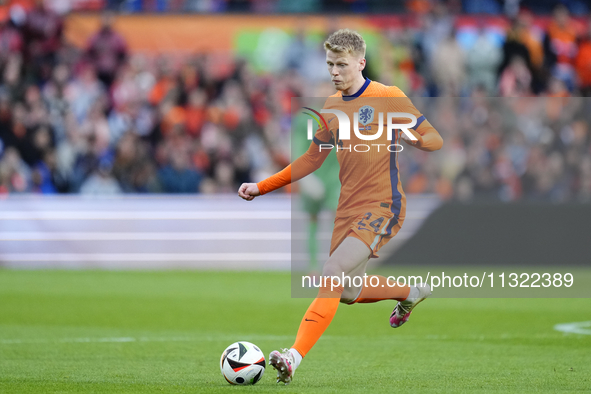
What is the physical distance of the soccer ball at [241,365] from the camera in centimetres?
555

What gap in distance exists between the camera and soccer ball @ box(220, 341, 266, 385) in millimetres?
5547

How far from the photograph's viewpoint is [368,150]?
230 inches

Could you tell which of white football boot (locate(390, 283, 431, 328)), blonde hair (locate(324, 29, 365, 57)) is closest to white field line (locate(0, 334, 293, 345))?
white football boot (locate(390, 283, 431, 328))

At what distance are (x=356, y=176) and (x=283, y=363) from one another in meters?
1.37

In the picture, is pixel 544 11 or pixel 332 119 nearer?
pixel 332 119

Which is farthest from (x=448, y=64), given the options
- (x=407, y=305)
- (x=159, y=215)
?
(x=407, y=305)

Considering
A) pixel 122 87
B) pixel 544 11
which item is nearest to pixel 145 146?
pixel 122 87

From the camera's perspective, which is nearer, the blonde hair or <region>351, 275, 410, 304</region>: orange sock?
the blonde hair

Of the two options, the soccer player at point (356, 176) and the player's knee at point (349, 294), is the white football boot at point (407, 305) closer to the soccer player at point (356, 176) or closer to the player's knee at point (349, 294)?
the soccer player at point (356, 176)

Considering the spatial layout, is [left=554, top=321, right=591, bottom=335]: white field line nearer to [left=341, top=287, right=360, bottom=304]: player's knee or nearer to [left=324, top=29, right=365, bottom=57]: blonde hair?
[left=341, top=287, right=360, bottom=304]: player's knee

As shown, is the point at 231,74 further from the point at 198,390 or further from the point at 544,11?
the point at 198,390

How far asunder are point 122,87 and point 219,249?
3.96m

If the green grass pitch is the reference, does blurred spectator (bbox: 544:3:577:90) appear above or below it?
above

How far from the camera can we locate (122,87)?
17.1 m
